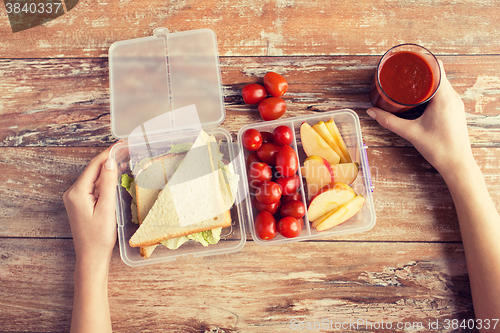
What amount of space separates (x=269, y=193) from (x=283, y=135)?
0.73 feet

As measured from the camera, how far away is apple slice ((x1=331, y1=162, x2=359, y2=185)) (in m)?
1.14

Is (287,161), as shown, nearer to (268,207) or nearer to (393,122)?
(268,207)

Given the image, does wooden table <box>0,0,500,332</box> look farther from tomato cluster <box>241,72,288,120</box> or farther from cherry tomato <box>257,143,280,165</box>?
cherry tomato <box>257,143,280,165</box>

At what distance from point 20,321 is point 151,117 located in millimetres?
958

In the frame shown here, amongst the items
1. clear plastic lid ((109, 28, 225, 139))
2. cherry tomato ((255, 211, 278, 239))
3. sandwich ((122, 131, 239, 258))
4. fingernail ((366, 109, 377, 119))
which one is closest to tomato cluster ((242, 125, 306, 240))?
cherry tomato ((255, 211, 278, 239))

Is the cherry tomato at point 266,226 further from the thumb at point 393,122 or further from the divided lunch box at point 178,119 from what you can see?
the thumb at point 393,122

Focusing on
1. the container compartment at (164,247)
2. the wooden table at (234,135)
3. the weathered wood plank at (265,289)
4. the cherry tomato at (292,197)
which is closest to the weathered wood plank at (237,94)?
the wooden table at (234,135)

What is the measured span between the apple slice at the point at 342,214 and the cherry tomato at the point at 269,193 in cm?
19

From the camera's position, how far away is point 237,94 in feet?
4.19

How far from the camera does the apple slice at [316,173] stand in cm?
112

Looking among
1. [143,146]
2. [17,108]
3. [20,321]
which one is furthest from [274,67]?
[20,321]

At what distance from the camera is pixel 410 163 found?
1.25m

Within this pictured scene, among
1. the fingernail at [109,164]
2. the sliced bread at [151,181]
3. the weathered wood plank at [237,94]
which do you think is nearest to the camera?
the fingernail at [109,164]

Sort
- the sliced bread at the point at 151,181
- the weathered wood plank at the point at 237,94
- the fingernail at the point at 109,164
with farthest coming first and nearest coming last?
the weathered wood plank at the point at 237,94, the sliced bread at the point at 151,181, the fingernail at the point at 109,164
